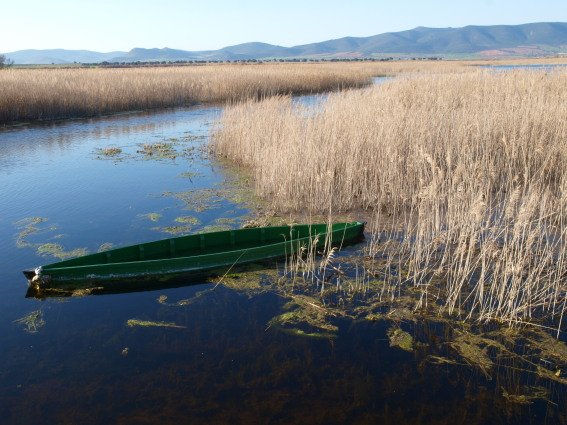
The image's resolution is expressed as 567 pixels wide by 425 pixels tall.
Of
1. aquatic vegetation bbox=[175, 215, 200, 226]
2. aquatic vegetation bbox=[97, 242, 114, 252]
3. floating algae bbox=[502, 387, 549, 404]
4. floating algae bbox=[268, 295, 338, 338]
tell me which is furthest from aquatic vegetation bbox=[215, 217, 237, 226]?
floating algae bbox=[502, 387, 549, 404]

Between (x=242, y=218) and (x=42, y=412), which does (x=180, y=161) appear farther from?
(x=42, y=412)

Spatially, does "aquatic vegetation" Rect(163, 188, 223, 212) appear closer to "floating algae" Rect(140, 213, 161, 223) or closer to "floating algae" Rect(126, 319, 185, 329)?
"floating algae" Rect(140, 213, 161, 223)

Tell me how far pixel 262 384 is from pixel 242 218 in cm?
464

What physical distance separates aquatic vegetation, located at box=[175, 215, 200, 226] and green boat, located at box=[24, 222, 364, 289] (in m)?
1.54

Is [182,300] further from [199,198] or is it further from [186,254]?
[199,198]

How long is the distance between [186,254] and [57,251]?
2.09 meters

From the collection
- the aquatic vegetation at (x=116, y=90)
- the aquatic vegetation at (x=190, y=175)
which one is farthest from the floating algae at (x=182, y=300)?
the aquatic vegetation at (x=116, y=90)

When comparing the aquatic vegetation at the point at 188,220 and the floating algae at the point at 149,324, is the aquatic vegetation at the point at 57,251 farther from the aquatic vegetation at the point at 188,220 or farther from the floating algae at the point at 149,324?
the floating algae at the point at 149,324

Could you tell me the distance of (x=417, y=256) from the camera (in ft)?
18.7

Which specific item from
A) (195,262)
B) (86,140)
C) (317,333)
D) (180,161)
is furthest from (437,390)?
(86,140)

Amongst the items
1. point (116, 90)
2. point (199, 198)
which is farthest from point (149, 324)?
point (116, 90)

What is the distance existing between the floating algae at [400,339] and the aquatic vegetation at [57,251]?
15.5 ft

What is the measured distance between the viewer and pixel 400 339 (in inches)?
191

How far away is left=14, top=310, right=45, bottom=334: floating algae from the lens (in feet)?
17.0
